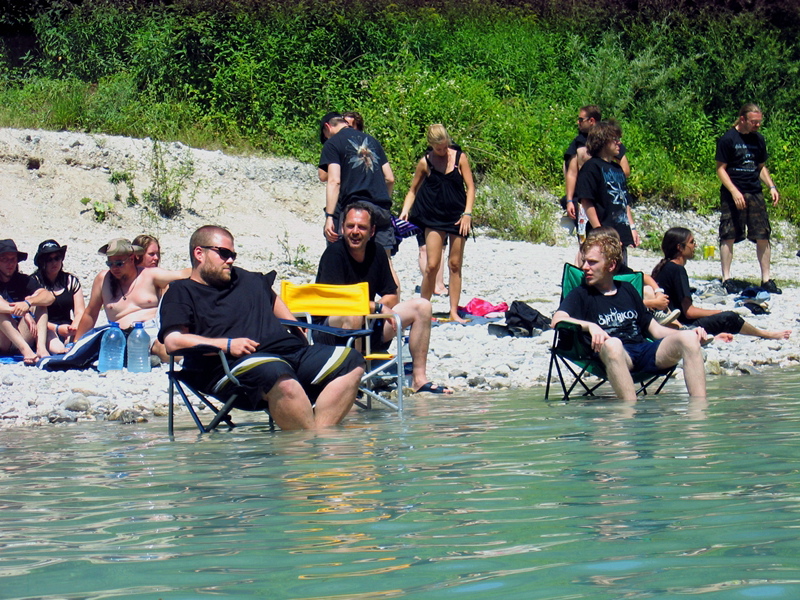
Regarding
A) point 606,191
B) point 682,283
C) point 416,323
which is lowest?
point 416,323

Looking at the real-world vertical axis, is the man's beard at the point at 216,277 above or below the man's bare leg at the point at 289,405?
above

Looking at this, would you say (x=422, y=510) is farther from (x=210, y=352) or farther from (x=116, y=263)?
(x=116, y=263)

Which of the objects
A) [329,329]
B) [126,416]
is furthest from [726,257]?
[126,416]

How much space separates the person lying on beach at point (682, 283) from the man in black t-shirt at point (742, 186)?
265 centimetres

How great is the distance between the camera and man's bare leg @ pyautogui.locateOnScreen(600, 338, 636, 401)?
659 centimetres

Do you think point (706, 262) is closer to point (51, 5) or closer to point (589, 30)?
point (589, 30)

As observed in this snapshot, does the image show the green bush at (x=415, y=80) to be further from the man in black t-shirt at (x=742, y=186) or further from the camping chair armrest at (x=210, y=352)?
the camping chair armrest at (x=210, y=352)

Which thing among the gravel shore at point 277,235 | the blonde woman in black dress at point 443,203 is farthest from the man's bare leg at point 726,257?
the blonde woman in black dress at point 443,203

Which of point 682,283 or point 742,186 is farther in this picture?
point 742,186

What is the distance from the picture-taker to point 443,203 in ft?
32.3

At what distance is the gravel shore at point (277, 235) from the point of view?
8.82 meters

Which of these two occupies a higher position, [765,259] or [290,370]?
[765,259]

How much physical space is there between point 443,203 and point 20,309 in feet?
11.6

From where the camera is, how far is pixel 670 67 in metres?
20.8
